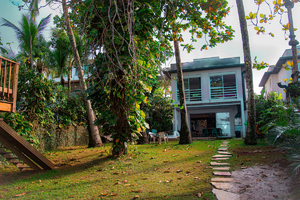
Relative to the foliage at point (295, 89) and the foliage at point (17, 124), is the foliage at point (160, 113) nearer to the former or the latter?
the foliage at point (295, 89)

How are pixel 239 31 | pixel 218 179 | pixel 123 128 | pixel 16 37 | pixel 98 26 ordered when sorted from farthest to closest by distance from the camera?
1. pixel 16 37
2. pixel 239 31
3. pixel 123 128
4. pixel 98 26
5. pixel 218 179

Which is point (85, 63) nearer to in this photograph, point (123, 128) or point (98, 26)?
point (98, 26)

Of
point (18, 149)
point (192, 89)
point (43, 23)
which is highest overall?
point (43, 23)

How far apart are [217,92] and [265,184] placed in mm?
13824

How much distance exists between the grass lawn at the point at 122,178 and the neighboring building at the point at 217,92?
1019 cm

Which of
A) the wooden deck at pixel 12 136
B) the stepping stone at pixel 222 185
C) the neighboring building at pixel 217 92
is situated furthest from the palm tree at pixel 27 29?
the stepping stone at pixel 222 185

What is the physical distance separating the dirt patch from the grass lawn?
494 millimetres

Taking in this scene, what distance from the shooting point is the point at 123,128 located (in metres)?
6.19

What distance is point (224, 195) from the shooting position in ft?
11.1

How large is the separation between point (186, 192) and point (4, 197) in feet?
10.3

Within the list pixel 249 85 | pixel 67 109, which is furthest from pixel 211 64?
pixel 67 109

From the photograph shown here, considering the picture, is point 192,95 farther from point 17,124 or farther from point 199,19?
point 17,124

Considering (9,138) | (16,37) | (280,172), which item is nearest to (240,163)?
(280,172)

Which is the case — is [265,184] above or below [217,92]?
below
